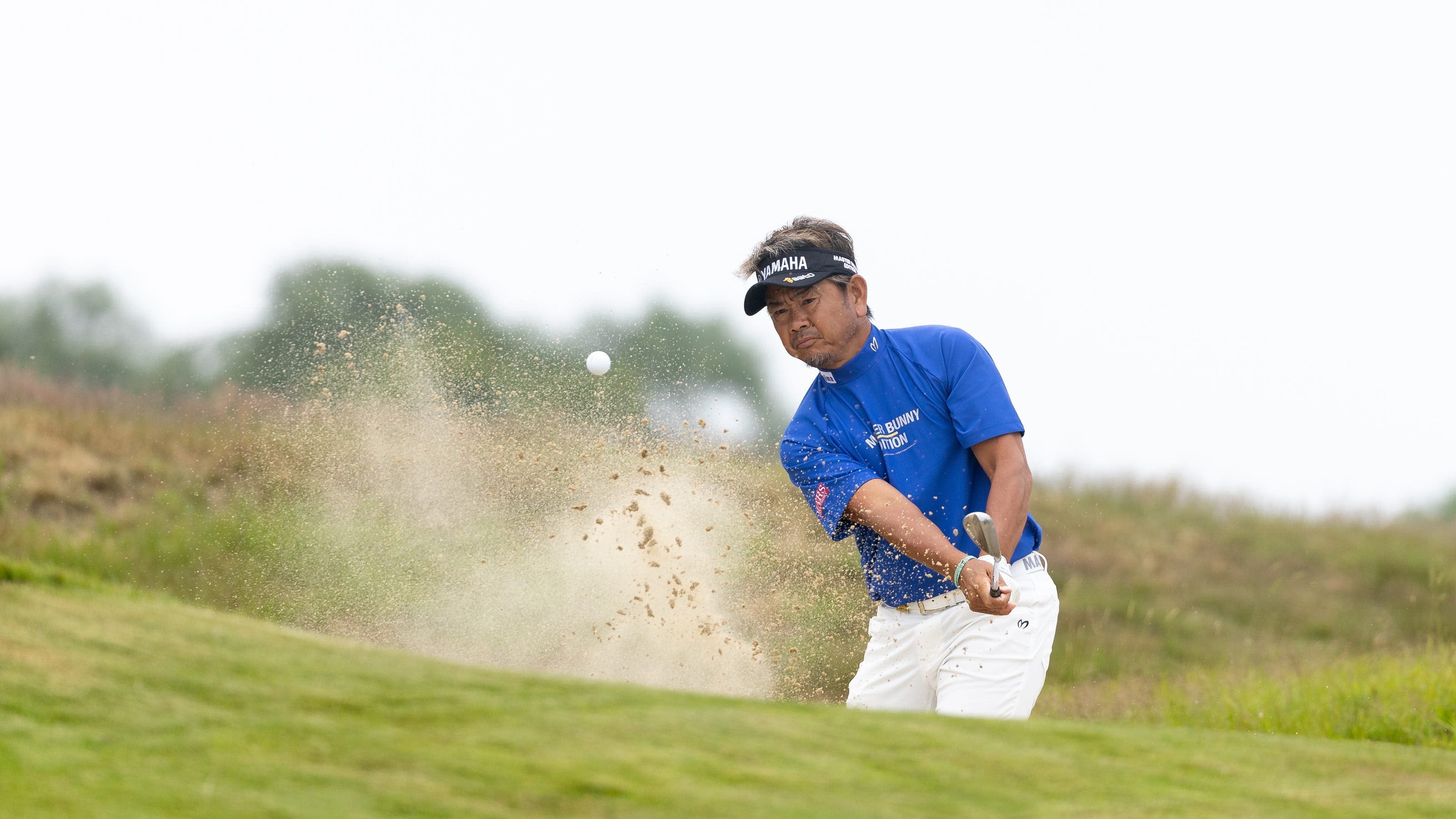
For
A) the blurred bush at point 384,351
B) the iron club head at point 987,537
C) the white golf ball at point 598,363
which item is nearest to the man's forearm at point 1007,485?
the iron club head at point 987,537

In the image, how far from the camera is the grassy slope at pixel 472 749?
1.71m

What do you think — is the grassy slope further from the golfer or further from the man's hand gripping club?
the golfer

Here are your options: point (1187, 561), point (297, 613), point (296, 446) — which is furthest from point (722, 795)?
point (1187, 561)

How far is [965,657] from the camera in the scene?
3.97m

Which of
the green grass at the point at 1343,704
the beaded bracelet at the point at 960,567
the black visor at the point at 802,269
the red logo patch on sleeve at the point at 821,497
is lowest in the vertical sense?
the green grass at the point at 1343,704

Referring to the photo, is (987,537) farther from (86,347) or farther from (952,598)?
(86,347)

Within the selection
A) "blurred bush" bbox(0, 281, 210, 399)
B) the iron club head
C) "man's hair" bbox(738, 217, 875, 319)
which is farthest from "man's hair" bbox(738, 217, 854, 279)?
"blurred bush" bbox(0, 281, 210, 399)

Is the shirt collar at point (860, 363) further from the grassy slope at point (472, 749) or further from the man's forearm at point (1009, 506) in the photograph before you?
the grassy slope at point (472, 749)

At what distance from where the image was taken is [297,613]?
818 cm

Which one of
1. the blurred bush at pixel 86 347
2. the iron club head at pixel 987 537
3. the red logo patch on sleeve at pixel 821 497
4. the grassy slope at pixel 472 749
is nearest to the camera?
the grassy slope at pixel 472 749

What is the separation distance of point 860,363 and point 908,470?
0.40 meters

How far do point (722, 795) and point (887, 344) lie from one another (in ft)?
8.68

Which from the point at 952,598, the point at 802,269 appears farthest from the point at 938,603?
the point at 802,269

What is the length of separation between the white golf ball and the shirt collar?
2349 millimetres
